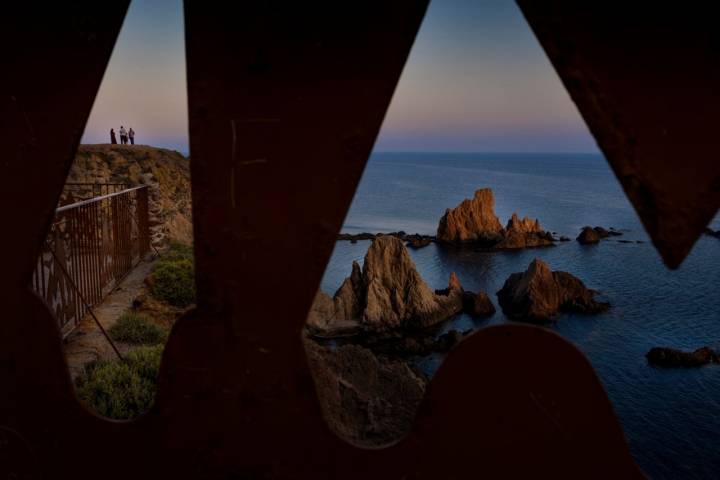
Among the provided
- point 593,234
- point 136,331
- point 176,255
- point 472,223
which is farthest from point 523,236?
point 136,331

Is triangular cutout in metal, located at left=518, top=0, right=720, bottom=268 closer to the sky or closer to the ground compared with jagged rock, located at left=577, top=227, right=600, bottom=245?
closer to the sky

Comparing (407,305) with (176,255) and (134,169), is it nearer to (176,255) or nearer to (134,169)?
(134,169)

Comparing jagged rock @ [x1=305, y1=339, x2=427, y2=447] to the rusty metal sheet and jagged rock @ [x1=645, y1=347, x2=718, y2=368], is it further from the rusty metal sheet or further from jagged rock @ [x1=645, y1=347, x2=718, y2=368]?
jagged rock @ [x1=645, y1=347, x2=718, y2=368]

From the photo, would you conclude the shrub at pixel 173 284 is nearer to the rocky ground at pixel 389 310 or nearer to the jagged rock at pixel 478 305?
the rocky ground at pixel 389 310

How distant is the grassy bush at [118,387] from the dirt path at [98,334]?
246 mm

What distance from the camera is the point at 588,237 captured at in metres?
48.5

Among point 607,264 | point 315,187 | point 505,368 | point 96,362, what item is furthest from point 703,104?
point 607,264

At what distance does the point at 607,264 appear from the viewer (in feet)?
134

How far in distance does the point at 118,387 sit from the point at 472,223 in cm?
4655

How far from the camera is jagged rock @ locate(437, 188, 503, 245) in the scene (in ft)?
159

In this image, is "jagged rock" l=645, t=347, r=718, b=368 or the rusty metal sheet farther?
"jagged rock" l=645, t=347, r=718, b=368

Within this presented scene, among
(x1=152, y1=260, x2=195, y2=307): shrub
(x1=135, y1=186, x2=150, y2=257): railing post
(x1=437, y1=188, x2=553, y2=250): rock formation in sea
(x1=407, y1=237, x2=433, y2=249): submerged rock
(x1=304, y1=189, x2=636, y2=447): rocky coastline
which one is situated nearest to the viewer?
(x1=152, y1=260, x2=195, y2=307): shrub

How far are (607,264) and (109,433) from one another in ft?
146

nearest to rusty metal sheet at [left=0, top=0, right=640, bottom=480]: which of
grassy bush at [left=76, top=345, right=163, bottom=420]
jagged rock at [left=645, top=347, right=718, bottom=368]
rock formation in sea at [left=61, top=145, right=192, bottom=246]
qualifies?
grassy bush at [left=76, top=345, right=163, bottom=420]
